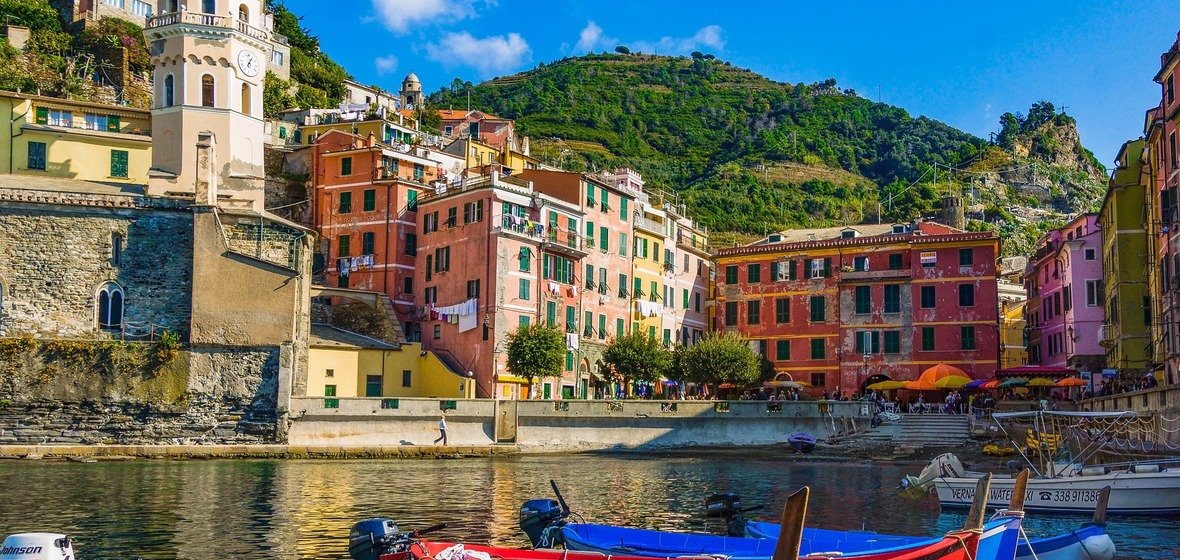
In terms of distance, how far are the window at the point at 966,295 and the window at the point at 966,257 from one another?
1189 mm

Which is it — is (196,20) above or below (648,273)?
above

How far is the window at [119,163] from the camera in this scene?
5950 centimetres

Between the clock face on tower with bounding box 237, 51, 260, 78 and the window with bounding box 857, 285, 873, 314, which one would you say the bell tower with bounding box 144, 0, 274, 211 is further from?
the window with bounding box 857, 285, 873, 314

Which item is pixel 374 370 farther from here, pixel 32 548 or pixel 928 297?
pixel 32 548

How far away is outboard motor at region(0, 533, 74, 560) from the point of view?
15.8 metres

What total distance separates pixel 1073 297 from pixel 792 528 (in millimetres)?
52799

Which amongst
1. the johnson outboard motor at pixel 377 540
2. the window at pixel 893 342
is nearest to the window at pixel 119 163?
the window at pixel 893 342

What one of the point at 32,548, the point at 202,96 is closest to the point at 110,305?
the point at 202,96

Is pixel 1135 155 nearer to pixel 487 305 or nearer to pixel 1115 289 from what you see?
pixel 1115 289

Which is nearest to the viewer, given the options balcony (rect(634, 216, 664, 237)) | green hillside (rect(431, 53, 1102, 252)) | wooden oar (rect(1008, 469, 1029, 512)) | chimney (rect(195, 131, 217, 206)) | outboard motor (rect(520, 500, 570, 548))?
wooden oar (rect(1008, 469, 1029, 512))

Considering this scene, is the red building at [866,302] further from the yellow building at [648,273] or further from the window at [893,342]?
the yellow building at [648,273]

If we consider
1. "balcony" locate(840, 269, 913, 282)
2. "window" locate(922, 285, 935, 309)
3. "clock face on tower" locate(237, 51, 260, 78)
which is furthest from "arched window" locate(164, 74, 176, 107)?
"window" locate(922, 285, 935, 309)

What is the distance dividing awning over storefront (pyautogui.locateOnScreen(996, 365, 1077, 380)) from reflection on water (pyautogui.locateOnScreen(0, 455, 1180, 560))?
520 inches

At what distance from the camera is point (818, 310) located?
6775 centimetres
